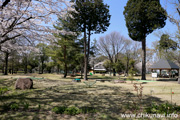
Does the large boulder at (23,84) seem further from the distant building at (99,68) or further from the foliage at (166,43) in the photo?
the distant building at (99,68)

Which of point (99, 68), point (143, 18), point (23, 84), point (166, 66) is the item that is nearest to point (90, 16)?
point (143, 18)

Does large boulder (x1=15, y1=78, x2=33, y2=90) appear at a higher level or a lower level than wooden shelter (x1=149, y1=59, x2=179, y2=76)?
lower

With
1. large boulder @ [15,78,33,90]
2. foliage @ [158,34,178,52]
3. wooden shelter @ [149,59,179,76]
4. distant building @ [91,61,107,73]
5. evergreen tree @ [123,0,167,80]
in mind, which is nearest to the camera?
large boulder @ [15,78,33,90]

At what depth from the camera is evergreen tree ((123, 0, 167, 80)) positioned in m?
18.5

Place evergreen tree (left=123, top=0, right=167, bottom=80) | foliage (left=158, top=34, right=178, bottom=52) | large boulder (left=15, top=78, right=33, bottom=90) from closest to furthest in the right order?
1. large boulder (left=15, top=78, right=33, bottom=90)
2. foliage (left=158, top=34, right=178, bottom=52)
3. evergreen tree (left=123, top=0, right=167, bottom=80)

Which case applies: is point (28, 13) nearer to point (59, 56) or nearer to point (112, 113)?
point (112, 113)

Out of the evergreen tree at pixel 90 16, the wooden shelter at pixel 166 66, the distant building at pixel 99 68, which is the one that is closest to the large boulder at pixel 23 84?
the evergreen tree at pixel 90 16

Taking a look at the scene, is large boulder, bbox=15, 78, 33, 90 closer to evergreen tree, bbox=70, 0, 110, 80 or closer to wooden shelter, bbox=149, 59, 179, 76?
evergreen tree, bbox=70, 0, 110, 80

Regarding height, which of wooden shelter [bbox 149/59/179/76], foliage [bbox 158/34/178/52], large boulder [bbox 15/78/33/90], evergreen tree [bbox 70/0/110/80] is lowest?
large boulder [bbox 15/78/33/90]

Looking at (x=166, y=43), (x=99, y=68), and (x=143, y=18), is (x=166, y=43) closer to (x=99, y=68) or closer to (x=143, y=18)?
(x=143, y=18)

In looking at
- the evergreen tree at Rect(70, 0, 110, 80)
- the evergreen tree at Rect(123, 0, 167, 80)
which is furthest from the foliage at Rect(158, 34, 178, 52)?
the evergreen tree at Rect(70, 0, 110, 80)

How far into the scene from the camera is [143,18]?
755 inches

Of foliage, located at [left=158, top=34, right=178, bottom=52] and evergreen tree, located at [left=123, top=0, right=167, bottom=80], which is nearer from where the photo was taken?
foliage, located at [left=158, top=34, right=178, bottom=52]

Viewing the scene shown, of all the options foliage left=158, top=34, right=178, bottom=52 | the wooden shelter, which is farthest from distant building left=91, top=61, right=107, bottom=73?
foliage left=158, top=34, right=178, bottom=52
